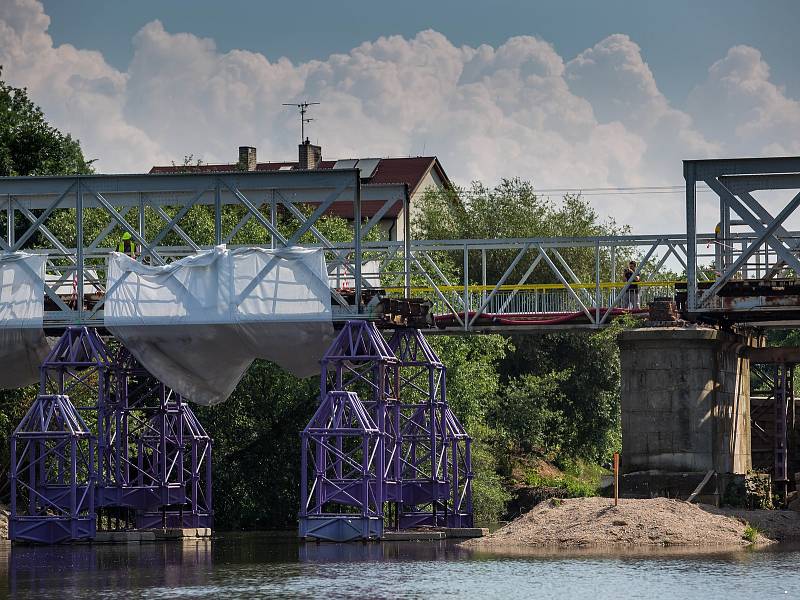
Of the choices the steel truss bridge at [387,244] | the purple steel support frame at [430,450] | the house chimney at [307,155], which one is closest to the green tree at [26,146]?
the steel truss bridge at [387,244]

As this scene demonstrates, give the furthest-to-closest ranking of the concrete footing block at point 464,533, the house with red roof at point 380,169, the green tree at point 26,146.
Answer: the house with red roof at point 380,169
the green tree at point 26,146
the concrete footing block at point 464,533

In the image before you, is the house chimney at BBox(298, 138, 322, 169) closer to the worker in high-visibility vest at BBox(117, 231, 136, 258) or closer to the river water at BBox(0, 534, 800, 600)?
the worker in high-visibility vest at BBox(117, 231, 136, 258)

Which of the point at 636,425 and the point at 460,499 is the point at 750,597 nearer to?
the point at 636,425

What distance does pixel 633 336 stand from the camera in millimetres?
59469

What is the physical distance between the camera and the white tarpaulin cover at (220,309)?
5912cm

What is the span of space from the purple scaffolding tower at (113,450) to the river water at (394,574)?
3.53 meters

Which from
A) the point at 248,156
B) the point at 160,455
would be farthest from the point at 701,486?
the point at 248,156

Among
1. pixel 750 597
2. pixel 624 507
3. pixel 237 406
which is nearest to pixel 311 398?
pixel 237 406

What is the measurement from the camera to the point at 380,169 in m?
117

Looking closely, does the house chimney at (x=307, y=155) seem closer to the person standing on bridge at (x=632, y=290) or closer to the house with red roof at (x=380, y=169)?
the house with red roof at (x=380, y=169)

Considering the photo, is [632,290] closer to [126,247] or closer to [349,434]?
[126,247]

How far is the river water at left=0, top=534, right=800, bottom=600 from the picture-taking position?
137 feet

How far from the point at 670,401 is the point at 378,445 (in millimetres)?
8766

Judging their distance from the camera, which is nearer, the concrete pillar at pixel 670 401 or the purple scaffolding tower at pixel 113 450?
the concrete pillar at pixel 670 401
